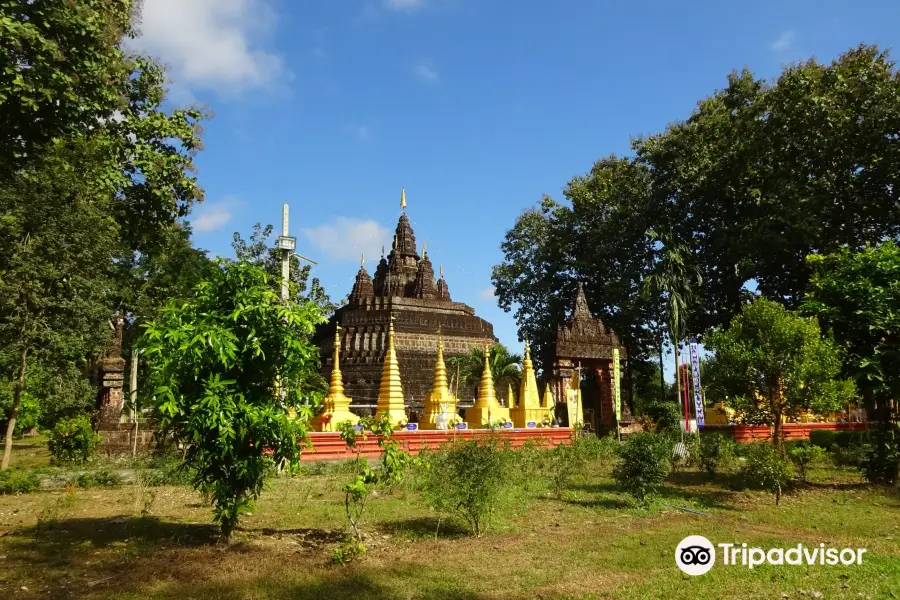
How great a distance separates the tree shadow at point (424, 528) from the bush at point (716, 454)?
833 cm

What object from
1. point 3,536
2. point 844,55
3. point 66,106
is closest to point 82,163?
point 66,106

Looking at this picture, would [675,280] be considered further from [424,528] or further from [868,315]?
[424,528]

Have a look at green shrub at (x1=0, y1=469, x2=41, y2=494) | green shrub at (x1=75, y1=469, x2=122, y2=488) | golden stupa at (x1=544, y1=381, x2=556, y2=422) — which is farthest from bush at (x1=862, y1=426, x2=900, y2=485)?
green shrub at (x1=0, y1=469, x2=41, y2=494)

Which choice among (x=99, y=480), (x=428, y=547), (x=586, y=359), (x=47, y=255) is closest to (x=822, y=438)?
(x=586, y=359)

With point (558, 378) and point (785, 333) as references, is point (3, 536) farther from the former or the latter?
point (558, 378)

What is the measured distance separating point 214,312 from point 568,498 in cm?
722

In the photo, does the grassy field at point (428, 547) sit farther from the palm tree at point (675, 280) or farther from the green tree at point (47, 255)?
the palm tree at point (675, 280)

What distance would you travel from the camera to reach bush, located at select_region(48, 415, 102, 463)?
17.0 meters

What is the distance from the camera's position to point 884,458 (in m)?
12.6

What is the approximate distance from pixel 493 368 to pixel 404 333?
5.12 m

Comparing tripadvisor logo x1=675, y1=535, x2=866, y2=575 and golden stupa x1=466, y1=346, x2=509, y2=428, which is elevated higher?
golden stupa x1=466, y1=346, x2=509, y2=428

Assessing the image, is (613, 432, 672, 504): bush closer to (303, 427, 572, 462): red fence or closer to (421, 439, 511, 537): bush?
(421, 439, 511, 537): bush

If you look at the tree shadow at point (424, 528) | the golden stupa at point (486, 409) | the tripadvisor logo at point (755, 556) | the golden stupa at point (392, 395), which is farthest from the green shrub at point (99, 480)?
the golden stupa at point (486, 409)

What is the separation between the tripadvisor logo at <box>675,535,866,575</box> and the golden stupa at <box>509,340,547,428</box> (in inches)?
590
